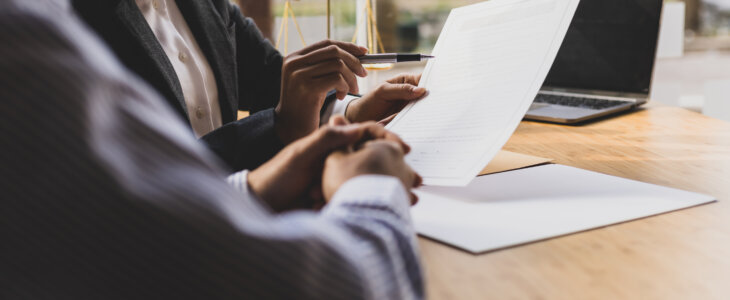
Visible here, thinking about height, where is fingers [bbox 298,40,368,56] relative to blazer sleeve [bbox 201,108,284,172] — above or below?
above

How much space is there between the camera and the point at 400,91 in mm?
923

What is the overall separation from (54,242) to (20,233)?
0.02 meters

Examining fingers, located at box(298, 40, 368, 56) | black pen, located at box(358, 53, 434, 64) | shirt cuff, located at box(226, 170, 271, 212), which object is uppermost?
fingers, located at box(298, 40, 368, 56)

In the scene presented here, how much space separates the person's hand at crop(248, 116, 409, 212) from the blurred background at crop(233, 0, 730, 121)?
54.8 inches

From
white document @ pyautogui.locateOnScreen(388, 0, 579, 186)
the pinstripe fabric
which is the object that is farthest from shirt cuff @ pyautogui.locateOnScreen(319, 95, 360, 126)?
the pinstripe fabric

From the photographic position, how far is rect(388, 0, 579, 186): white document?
663mm

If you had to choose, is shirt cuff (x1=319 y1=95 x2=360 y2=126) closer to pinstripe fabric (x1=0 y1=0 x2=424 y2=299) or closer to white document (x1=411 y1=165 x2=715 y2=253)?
white document (x1=411 y1=165 x2=715 y2=253)

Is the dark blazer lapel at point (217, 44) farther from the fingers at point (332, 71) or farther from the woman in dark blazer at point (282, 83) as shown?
the fingers at point (332, 71)

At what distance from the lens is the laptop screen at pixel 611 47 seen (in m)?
1.24

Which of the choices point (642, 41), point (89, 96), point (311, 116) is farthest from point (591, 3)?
point (89, 96)

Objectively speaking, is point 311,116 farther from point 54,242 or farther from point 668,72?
point 668,72

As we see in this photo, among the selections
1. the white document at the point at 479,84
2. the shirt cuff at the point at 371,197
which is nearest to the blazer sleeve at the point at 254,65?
the white document at the point at 479,84

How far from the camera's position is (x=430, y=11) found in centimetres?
260

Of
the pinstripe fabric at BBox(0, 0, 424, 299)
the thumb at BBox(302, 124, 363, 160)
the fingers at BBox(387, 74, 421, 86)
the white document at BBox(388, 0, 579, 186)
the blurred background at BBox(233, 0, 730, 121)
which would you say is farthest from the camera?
the blurred background at BBox(233, 0, 730, 121)
